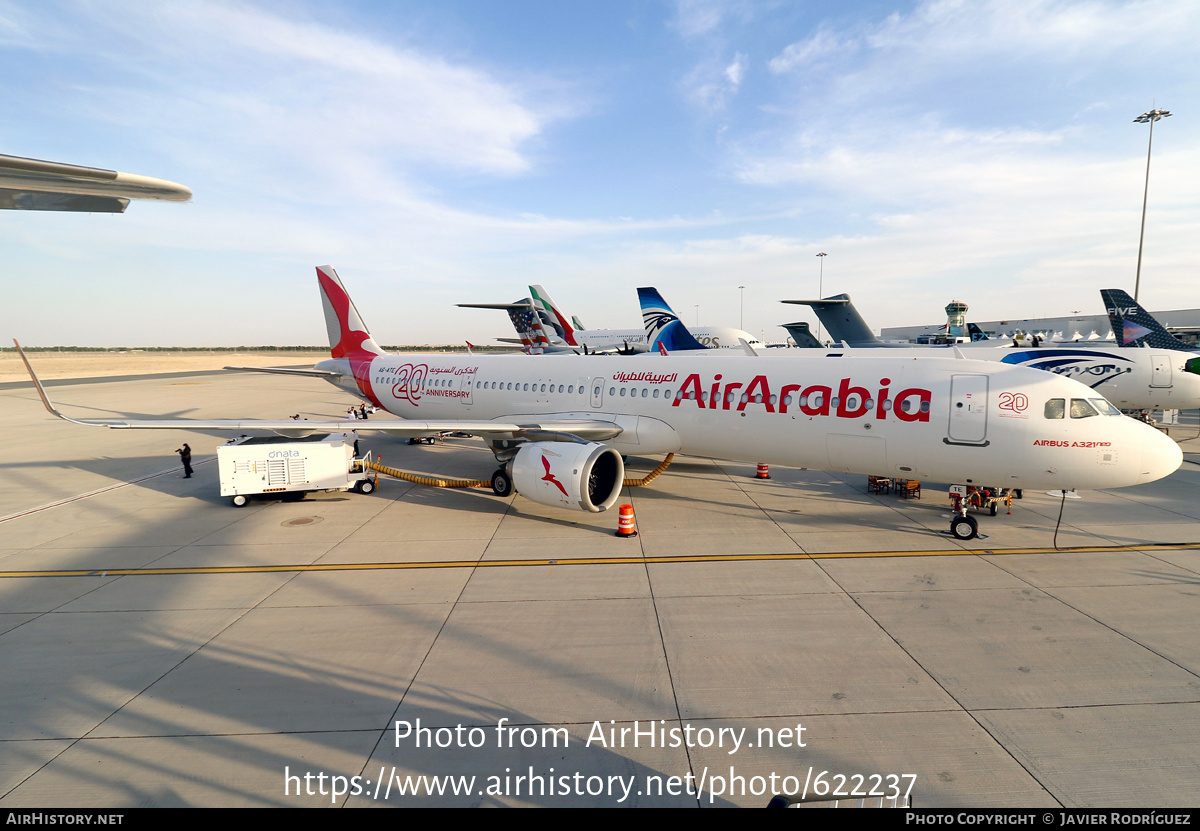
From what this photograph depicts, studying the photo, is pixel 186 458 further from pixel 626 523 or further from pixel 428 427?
pixel 626 523

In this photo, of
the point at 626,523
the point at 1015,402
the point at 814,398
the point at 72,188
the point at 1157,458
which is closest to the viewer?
the point at 72,188

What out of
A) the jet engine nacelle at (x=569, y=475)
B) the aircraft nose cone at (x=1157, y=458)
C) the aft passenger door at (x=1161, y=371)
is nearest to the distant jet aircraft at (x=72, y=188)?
the jet engine nacelle at (x=569, y=475)

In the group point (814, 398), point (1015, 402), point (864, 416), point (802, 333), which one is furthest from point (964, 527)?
point (802, 333)

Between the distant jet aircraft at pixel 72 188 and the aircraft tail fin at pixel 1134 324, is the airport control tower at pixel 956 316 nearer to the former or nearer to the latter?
the aircraft tail fin at pixel 1134 324

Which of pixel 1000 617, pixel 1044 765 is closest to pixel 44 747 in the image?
pixel 1044 765

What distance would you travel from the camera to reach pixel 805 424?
13148 millimetres

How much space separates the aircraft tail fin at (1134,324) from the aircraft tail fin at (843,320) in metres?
12.2

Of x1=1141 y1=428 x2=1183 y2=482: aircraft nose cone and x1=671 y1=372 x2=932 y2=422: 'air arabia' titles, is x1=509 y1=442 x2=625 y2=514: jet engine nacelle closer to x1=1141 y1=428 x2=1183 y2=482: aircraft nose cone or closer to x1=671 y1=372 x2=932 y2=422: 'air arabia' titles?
x1=671 y1=372 x2=932 y2=422: 'air arabia' titles

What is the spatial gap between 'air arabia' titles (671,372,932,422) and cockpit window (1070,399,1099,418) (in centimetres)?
257

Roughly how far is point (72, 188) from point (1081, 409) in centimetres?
1674

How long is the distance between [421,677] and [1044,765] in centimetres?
725

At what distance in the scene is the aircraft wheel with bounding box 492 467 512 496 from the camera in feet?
52.3

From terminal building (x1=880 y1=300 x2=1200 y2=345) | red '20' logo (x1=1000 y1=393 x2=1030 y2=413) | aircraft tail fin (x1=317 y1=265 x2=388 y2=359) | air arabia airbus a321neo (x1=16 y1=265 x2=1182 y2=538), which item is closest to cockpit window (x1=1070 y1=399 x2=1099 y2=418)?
air arabia airbus a321neo (x1=16 y1=265 x2=1182 y2=538)

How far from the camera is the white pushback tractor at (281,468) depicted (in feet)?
49.9
